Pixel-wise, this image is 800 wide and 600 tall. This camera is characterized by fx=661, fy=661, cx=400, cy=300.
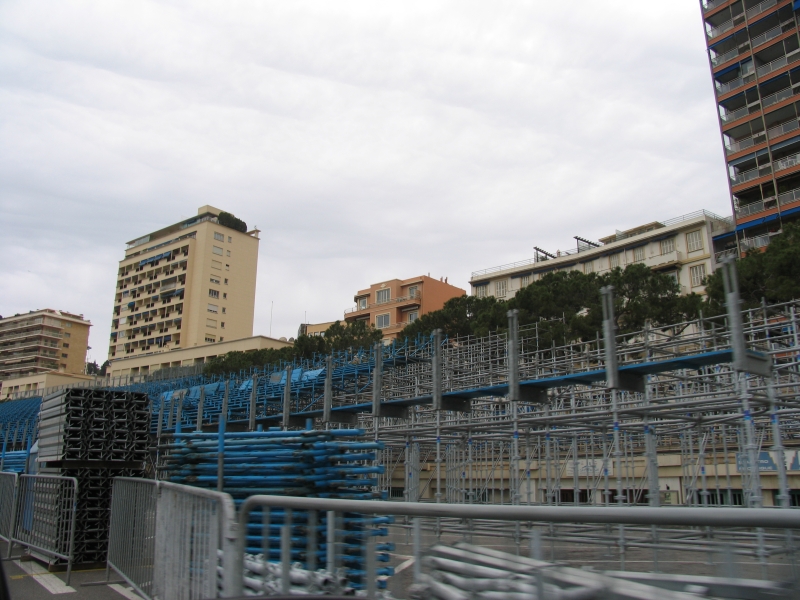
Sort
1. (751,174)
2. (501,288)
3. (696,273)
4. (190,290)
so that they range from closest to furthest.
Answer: (751,174) → (696,273) → (501,288) → (190,290)

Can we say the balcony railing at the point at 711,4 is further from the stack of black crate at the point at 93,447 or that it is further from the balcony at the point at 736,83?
the stack of black crate at the point at 93,447

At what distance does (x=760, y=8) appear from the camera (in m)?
43.6

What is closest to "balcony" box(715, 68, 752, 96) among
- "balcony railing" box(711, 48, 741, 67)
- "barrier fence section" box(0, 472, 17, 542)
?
"balcony railing" box(711, 48, 741, 67)

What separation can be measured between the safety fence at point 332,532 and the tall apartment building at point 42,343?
125248 millimetres

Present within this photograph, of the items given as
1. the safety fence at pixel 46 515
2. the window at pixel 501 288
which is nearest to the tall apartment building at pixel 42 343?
the window at pixel 501 288

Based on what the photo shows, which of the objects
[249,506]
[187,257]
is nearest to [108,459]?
[249,506]

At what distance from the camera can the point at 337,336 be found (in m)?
45.8

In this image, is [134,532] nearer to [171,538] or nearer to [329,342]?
[171,538]

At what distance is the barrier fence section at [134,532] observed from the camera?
6.96m

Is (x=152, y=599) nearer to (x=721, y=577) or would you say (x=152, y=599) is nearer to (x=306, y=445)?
(x=306, y=445)

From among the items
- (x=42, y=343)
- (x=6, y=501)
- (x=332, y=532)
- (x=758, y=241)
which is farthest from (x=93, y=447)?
(x=42, y=343)

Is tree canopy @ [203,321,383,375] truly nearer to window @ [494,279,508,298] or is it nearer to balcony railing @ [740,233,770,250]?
window @ [494,279,508,298]

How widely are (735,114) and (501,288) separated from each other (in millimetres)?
25161

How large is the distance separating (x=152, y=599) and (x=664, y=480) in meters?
19.3
